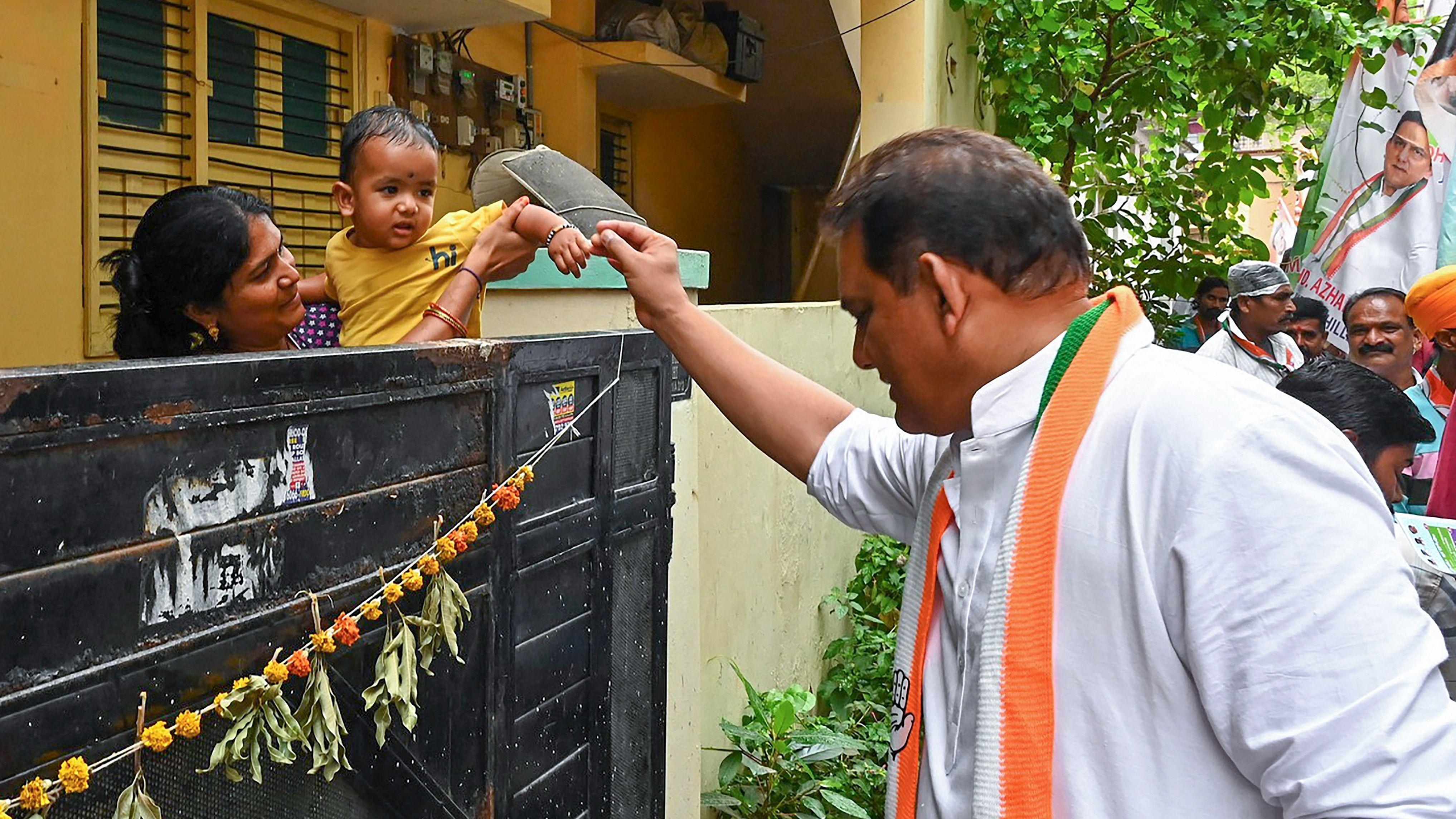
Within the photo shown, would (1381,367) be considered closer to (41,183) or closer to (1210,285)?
(1210,285)

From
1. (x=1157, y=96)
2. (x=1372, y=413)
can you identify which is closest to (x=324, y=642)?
(x=1372, y=413)

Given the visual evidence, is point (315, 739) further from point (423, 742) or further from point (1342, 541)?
point (1342, 541)

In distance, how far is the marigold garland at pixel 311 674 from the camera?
134 cm

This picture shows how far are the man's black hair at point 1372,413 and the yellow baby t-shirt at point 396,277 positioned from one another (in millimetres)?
1884

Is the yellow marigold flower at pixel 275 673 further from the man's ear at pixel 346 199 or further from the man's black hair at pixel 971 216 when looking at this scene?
the man's ear at pixel 346 199

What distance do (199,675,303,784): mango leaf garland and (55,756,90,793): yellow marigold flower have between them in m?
0.22

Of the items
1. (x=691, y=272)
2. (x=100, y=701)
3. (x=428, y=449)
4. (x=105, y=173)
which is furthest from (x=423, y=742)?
(x=105, y=173)

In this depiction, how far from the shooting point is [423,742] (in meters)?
2.01

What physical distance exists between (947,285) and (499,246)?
4.06 ft

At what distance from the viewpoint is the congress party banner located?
593 cm

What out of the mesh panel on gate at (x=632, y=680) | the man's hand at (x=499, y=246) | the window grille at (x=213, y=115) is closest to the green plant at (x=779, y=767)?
the mesh panel on gate at (x=632, y=680)

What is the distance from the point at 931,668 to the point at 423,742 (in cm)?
93

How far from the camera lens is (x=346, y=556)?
71.3 inches

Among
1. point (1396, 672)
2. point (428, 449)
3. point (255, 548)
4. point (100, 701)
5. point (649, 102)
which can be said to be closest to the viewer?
point (1396, 672)
